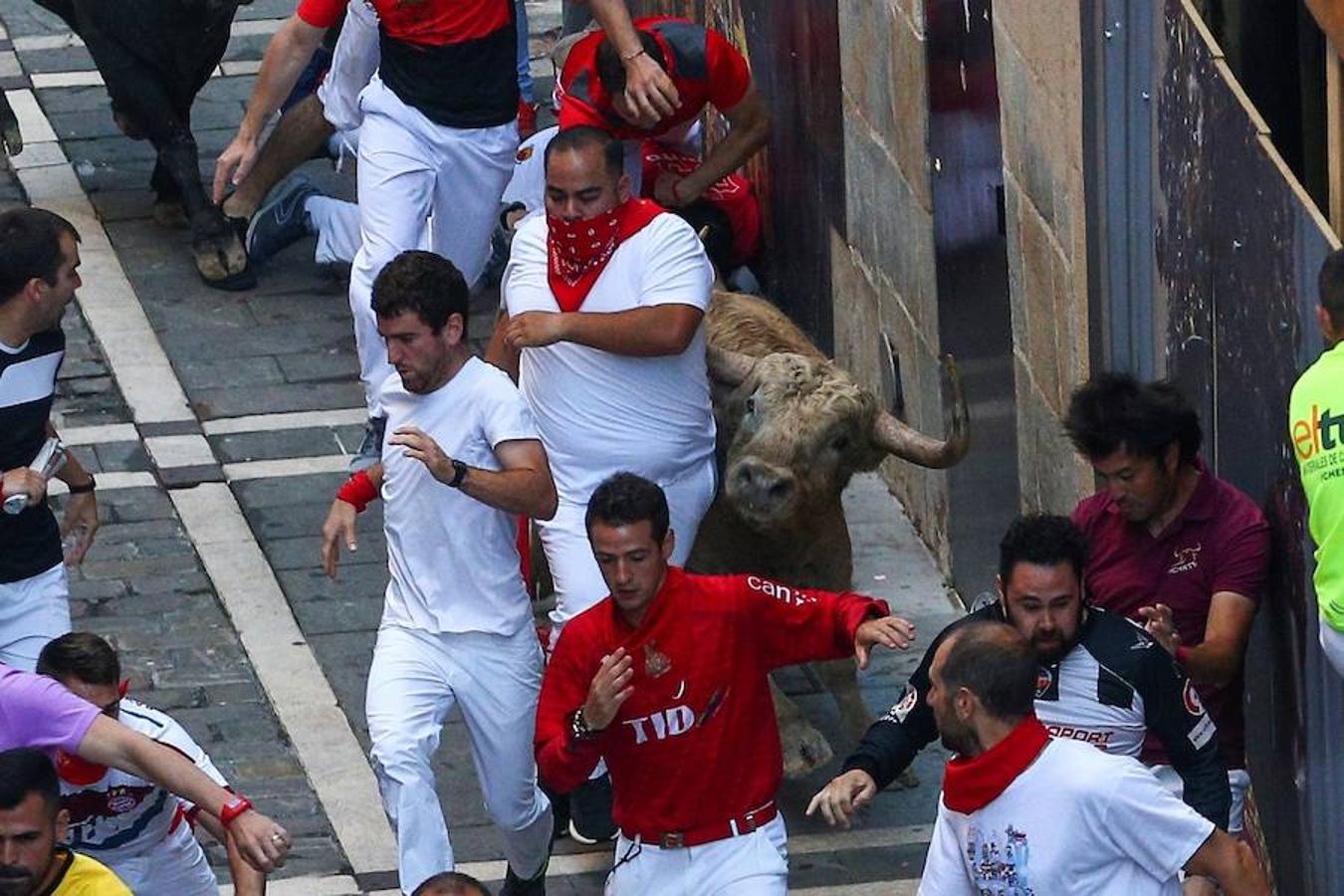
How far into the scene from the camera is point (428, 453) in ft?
27.3

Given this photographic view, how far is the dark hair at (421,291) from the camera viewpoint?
8.52m

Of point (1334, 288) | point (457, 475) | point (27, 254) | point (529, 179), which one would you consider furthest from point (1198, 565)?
point (529, 179)

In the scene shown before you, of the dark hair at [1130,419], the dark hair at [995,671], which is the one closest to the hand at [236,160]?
the dark hair at [1130,419]

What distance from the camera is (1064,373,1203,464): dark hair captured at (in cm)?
774

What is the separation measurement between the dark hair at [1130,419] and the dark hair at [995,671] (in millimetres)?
1035

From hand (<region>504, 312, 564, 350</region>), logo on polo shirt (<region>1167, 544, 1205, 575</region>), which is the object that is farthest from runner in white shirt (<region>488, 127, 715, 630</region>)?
logo on polo shirt (<region>1167, 544, 1205, 575</region>)

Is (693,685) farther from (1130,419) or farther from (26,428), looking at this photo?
(26,428)

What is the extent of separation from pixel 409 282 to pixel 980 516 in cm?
347

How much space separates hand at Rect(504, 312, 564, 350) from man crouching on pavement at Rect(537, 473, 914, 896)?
1333 mm

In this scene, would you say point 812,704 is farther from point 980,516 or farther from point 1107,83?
point 1107,83

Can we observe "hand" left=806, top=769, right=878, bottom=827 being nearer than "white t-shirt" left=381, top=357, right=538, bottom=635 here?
Yes

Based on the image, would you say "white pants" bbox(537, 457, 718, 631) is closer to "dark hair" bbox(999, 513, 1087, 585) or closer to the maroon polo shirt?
the maroon polo shirt

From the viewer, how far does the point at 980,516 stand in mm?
11305

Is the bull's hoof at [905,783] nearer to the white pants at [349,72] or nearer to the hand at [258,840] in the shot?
the hand at [258,840]
